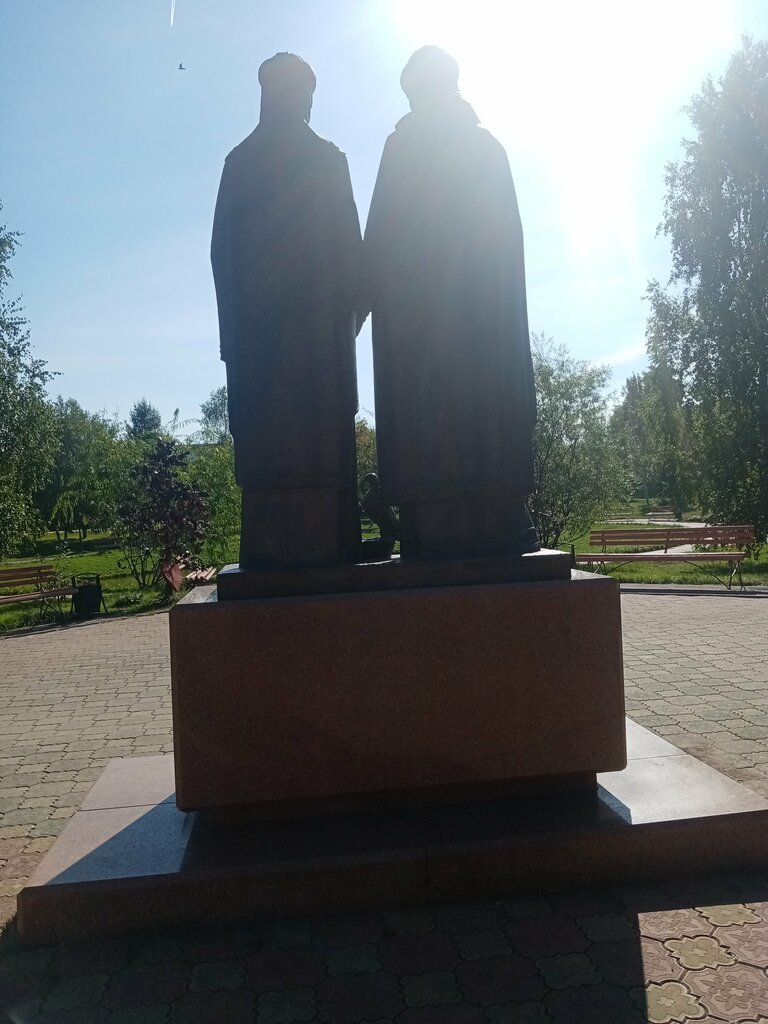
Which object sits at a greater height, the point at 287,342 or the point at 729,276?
the point at 729,276

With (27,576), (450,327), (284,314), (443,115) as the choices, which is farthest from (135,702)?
(27,576)

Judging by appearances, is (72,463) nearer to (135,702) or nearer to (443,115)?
(135,702)

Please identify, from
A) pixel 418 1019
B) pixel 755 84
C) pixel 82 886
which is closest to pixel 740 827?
pixel 418 1019

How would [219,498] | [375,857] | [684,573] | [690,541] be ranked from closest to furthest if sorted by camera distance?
[375,857], [690,541], [684,573], [219,498]

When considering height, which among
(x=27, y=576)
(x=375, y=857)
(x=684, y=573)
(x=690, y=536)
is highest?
(x=690, y=536)

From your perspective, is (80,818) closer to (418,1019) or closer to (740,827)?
(418,1019)

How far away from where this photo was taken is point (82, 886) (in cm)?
268

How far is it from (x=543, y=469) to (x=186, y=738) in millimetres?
16559

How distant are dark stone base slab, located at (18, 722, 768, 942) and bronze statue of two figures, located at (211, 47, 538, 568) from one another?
0.98 meters

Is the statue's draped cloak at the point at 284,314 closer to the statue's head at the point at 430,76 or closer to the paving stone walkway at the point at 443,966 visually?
→ the statue's head at the point at 430,76

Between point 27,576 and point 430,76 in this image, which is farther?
point 27,576

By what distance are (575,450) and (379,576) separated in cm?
1701

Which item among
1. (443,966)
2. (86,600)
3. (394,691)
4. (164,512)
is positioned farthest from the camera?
(164,512)

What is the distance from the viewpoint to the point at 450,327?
329cm
